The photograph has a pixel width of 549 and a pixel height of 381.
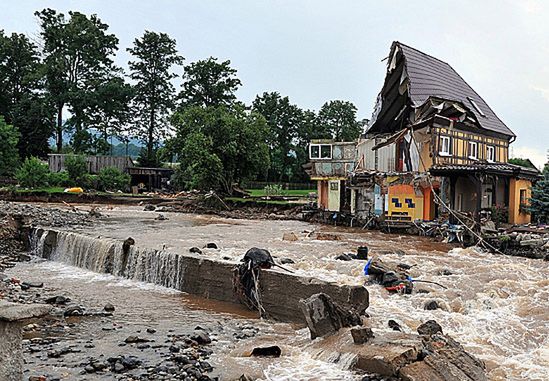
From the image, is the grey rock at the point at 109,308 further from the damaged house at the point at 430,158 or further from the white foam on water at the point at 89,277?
the damaged house at the point at 430,158

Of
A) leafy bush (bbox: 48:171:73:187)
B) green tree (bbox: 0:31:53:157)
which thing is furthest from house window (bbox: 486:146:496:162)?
green tree (bbox: 0:31:53:157)

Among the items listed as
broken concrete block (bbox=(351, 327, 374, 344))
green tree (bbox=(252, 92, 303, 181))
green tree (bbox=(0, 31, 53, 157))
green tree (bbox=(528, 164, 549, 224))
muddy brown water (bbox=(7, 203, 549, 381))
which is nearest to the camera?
broken concrete block (bbox=(351, 327, 374, 344))

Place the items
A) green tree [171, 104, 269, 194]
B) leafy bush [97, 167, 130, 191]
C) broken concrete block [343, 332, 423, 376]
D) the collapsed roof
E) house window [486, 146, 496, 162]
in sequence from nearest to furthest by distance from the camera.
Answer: broken concrete block [343, 332, 423, 376], the collapsed roof, house window [486, 146, 496, 162], green tree [171, 104, 269, 194], leafy bush [97, 167, 130, 191]

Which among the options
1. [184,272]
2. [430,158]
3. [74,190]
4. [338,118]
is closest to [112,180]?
[74,190]

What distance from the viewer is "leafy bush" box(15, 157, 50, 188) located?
1713 inches

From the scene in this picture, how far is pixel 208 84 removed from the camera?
6384 centimetres

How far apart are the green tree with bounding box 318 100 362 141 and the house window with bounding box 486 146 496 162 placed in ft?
99.5

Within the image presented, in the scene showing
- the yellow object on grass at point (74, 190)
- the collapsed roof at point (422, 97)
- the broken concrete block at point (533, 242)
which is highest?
the collapsed roof at point (422, 97)

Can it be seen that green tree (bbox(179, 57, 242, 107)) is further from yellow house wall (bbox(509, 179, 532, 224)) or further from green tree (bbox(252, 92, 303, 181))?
yellow house wall (bbox(509, 179, 532, 224))

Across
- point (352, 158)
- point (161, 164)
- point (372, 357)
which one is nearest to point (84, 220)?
point (352, 158)

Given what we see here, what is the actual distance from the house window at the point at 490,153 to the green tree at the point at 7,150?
40429 millimetres

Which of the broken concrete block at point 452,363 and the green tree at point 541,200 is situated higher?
the green tree at point 541,200

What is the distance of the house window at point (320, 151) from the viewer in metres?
35.0

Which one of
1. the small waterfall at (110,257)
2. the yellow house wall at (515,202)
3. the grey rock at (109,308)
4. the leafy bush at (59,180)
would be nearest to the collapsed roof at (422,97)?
the yellow house wall at (515,202)
